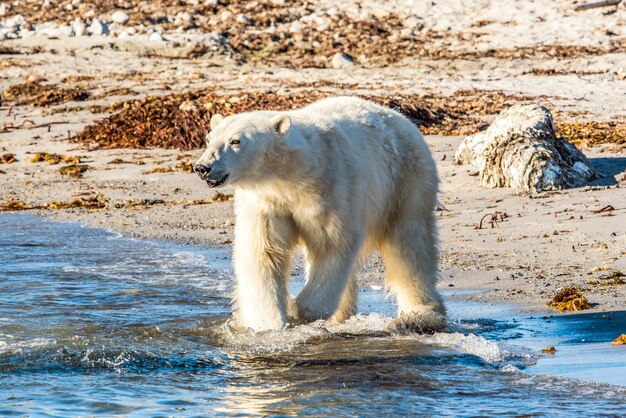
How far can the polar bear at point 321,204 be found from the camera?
5.95 meters

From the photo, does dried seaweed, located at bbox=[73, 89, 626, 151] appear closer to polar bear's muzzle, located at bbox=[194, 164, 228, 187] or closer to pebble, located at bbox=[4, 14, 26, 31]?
pebble, located at bbox=[4, 14, 26, 31]

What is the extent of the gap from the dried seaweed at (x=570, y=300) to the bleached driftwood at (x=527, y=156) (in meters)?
3.67

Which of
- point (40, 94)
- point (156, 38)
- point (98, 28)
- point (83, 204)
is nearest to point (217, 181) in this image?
point (83, 204)

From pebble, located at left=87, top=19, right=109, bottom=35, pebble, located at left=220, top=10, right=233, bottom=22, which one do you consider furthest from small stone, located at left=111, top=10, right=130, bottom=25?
pebble, located at left=220, top=10, right=233, bottom=22

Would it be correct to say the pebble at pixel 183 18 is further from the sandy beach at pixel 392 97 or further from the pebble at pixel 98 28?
the pebble at pixel 98 28

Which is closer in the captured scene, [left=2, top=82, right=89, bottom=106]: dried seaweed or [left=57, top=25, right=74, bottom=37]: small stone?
[left=2, top=82, right=89, bottom=106]: dried seaweed

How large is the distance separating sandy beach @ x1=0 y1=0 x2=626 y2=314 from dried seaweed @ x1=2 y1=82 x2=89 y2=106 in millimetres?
44

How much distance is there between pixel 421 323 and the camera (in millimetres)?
6961

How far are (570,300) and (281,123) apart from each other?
2462 mm

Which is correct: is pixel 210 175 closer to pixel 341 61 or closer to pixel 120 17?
pixel 341 61

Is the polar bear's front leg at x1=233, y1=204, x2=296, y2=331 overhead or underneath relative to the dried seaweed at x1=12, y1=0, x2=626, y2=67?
underneath

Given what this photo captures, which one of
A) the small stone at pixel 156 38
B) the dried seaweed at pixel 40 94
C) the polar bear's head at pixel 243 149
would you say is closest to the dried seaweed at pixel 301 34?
the small stone at pixel 156 38

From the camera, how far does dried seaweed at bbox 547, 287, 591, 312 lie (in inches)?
278

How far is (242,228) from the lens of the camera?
245 inches
